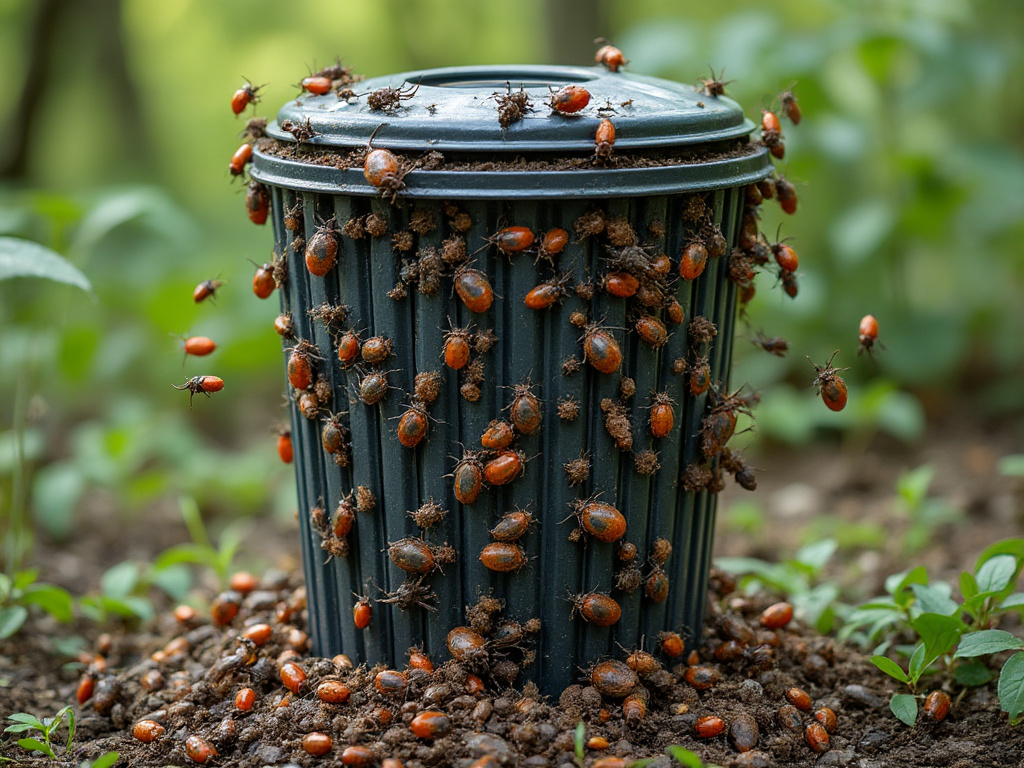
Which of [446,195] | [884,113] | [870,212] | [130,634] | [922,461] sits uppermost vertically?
[446,195]

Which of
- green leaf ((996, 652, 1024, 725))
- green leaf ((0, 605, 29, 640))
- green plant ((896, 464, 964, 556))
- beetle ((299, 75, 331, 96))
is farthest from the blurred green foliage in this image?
green leaf ((996, 652, 1024, 725))

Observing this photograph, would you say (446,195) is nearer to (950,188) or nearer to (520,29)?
(950,188)

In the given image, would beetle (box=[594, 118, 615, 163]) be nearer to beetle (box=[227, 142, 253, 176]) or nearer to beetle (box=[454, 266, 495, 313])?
beetle (box=[454, 266, 495, 313])

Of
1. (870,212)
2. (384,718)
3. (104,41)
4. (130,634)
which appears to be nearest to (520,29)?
(104,41)

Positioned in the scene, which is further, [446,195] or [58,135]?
[58,135]

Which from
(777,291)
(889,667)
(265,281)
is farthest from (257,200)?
(777,291)

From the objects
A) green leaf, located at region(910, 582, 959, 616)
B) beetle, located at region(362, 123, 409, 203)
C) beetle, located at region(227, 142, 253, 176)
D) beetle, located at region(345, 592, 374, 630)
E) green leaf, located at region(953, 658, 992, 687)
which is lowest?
green leaf, located at region(953, 658, 992, 687)
